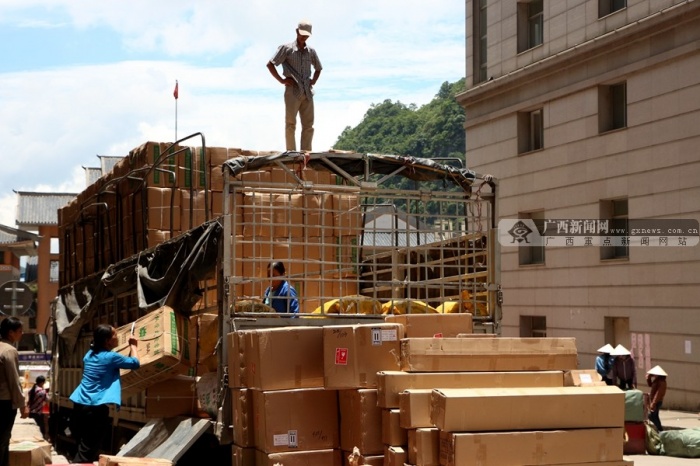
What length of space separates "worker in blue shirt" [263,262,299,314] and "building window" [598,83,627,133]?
1877 cm

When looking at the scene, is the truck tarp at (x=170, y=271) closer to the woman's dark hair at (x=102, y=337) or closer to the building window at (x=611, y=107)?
the woman's dark hair at (x=102, y=337)

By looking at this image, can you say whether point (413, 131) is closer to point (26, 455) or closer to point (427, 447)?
point (26, 455)

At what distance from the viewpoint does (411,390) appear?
8703 mm

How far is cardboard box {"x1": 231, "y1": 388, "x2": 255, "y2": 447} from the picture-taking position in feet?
32.2

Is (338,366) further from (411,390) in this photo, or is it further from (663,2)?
(663,2)

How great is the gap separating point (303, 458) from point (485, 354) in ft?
5.71

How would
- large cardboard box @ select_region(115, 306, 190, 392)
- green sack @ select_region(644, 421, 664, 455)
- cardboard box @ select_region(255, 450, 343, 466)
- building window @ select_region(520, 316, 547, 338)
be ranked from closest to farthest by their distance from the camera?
1. cardboard box @ select_region(255, 450, 343, 466)
2. large cardboard box @ select_region(115, 306, 190, 392)
3. green sack @ select_region(644, 421, 664, 455)
4. building window @ select_region(520, 316, 547, 338)

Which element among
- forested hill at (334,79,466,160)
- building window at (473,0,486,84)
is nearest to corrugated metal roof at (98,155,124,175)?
forested hill at (334,79,466,160)

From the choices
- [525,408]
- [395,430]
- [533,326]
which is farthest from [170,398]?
[533,326]

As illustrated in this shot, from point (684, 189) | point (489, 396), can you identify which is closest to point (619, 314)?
point (684, 189)

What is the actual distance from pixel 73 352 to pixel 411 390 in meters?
10.1

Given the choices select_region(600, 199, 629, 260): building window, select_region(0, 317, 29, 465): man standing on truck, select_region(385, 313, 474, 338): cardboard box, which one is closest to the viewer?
select_region(385, 313, 474, 338): cardboard box

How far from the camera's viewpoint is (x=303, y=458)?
9.39 meters

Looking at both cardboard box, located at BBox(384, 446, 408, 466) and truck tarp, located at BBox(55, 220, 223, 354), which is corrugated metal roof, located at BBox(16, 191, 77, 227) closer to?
truck tarp, located at BBox(55, 220, 223, 354)
